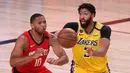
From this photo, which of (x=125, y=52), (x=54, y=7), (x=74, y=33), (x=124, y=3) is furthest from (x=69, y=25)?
(x=124, y=3)

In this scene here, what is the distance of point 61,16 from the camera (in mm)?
10562

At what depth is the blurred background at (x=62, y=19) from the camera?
21.3ft

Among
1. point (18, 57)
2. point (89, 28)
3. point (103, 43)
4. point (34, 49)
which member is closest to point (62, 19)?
point (89, 28)

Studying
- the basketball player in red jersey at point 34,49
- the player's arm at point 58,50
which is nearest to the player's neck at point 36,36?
the basketball player in red jersey at point 34,49

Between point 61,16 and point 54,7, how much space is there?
56.8 inches

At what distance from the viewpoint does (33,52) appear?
405 centimetres

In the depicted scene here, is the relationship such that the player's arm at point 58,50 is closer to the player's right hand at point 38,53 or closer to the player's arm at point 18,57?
the player's right hand at point 38,53

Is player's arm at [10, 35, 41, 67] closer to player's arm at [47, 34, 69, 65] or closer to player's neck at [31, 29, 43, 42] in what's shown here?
player's neck at [31, 29, 43, 42]

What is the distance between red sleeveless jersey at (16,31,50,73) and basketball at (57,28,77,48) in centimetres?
16

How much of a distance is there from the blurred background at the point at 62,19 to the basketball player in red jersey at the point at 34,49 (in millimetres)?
1611

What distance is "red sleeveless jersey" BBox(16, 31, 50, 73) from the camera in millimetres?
4060

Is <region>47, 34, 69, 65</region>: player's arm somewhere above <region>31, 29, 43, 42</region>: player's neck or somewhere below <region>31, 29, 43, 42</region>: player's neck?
below

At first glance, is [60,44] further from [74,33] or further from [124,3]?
[124,3]

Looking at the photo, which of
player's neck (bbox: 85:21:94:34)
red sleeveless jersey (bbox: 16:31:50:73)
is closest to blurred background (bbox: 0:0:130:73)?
red sleeveless jersey (bbox: 16:31:50:73)
